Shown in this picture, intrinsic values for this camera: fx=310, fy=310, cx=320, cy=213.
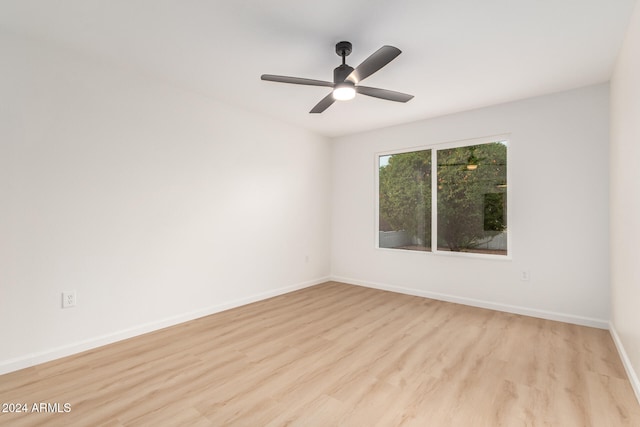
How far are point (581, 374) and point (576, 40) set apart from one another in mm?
2482

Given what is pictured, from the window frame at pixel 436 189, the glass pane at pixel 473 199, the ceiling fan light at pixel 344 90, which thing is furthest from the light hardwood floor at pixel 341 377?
the ceiling fan light at pixel 344 90

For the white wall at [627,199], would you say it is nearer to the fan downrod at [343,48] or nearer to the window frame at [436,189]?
the window frame at [436,189]

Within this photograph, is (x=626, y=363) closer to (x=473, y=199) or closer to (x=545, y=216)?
(x=545, y=216)

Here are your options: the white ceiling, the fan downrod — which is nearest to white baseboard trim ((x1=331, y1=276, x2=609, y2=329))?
the white ceiling

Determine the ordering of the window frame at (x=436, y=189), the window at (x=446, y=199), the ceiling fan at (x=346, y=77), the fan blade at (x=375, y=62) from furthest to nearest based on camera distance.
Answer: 1. the window at (x=446, y=199)
2. the window frame at (x=436, y=189)
3. the ceiling fan at (x=346, y=77)
4. the fan blade at (x=375, y=62)

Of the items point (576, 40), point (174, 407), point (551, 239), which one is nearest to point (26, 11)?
point (174, 407)

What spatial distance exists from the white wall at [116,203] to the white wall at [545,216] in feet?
7.78

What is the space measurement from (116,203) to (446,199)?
380cm

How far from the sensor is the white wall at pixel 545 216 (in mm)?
3152

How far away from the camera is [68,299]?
251cm

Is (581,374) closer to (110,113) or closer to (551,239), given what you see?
(551,239)

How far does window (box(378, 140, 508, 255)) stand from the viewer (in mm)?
3797

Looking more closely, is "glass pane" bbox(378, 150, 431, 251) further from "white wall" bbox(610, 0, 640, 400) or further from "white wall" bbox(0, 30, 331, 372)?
"white wall" bbox(610, 0, 640, 400)

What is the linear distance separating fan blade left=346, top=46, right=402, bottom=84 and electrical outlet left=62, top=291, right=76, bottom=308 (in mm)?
2792
